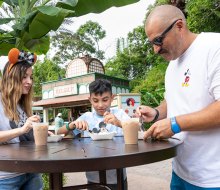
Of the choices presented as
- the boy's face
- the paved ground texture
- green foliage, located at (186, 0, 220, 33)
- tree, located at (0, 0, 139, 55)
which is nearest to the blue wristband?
the boy's face

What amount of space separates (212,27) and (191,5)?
107cm

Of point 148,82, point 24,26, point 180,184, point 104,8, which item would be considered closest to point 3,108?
point 24,26

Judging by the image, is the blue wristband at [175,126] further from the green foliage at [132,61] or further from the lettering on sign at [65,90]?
the green foliage at [132,61]

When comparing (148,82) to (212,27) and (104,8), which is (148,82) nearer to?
(212,27)

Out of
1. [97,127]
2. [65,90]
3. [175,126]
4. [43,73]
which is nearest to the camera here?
[175,126]

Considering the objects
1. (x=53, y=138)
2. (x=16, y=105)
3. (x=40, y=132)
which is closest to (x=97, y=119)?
(x=53, y=138)

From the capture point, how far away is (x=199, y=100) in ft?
5.77

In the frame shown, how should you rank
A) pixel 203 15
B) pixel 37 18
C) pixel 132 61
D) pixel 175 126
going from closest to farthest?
pixel 175 126 < pixel 37 18 < pixel 203 15 < pixel 132 61

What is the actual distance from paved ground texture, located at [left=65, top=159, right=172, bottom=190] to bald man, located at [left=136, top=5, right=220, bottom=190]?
2963 mm

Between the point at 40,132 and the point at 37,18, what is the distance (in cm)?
157

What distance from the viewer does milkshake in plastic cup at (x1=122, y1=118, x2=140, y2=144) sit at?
5.98 ft

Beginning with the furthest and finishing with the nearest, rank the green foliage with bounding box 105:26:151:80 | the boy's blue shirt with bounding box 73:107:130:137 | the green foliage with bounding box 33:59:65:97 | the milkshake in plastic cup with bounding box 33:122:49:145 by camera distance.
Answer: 1. the green foliage with bounding box 33:59:65:97
2. the green foliage with bounding box 105:26:151:80
3. the boy's blue shirt with bounding box 73:107:130:137
4. the milkshake in plastic cup with bounding box 33:122:49:145

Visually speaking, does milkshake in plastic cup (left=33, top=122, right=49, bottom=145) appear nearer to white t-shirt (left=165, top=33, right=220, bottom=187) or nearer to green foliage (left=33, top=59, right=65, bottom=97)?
white t-shirt (left=165, top=33, right=220, bottom=187)

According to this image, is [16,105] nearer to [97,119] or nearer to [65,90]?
[97,119]
